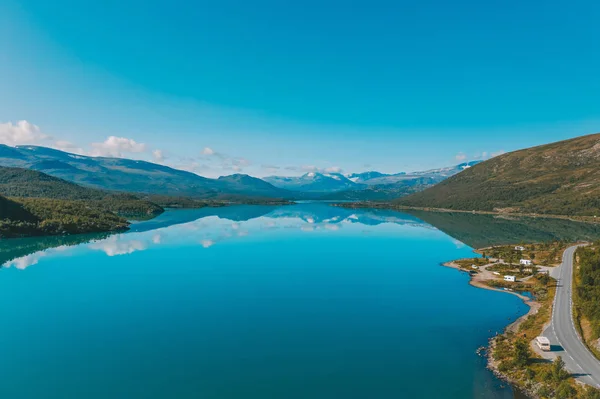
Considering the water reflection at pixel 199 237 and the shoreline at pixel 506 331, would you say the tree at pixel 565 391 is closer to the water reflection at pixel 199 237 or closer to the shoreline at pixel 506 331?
the shoreline at pixel 506 331

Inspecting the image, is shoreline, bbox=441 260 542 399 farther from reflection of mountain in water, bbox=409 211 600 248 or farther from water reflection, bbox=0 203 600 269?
water reflection, bbox=0 203 600 269

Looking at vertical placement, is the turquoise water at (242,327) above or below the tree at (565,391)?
below

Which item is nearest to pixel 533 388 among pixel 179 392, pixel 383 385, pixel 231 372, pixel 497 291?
pixel 383 385

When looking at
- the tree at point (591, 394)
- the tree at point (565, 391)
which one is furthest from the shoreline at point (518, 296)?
the tree at point (591, 394)

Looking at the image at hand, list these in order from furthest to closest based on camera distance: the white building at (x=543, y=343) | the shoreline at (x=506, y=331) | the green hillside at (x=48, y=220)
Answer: the green hillside at (x=48, y=220) < the white building at (x=543, y=343) < the shoreline at (x=506, y=331)

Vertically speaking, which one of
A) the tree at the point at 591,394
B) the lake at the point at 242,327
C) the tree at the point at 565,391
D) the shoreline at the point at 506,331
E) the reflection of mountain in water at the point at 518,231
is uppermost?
the reflection of mountain in water at the point at 518,231

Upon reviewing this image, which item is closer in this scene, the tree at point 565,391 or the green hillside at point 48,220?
the tree at point 565,391

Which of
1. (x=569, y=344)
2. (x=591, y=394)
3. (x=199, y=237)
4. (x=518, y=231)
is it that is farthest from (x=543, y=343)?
(x=518, y=231)
